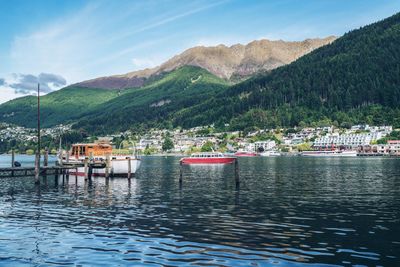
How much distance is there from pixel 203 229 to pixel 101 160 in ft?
200

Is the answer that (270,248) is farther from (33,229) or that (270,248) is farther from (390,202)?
(390,202)

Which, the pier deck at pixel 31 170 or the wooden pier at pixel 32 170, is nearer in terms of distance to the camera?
the pier deck at pixel 31 170

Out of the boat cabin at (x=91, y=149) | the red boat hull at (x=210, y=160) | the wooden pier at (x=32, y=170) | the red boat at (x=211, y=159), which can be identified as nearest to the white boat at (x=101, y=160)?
the boat cabin at (x=91, y=149)

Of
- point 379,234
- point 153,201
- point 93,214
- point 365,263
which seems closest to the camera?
point 365,263

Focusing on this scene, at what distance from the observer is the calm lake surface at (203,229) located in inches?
917

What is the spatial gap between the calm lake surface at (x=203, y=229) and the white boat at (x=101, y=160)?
29266mm

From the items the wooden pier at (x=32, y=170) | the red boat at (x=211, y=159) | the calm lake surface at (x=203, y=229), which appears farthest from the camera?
the red boat at (x=211, y=159)

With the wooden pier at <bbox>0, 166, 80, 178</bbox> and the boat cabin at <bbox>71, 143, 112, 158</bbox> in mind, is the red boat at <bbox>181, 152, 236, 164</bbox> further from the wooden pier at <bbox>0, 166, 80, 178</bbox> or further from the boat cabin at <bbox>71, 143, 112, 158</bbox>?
the wooden pier at <bbox>0, 166, 80, 178</bbox>

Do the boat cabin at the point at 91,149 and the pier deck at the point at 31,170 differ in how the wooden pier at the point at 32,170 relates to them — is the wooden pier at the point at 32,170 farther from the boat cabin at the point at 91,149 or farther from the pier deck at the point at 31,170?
the boat cabin at the point at 91,149

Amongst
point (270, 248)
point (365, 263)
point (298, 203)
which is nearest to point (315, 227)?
point (270, 248)

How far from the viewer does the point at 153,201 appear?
48.2 metres

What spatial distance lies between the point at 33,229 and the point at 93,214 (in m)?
7.69

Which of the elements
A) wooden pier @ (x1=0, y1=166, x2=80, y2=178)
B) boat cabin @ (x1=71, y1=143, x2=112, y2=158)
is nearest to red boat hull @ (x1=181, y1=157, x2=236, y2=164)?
boat cabin @ (x1=71, y1=143, x2=112, y2=158)

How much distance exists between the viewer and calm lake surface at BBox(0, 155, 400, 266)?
2328 centimetres
